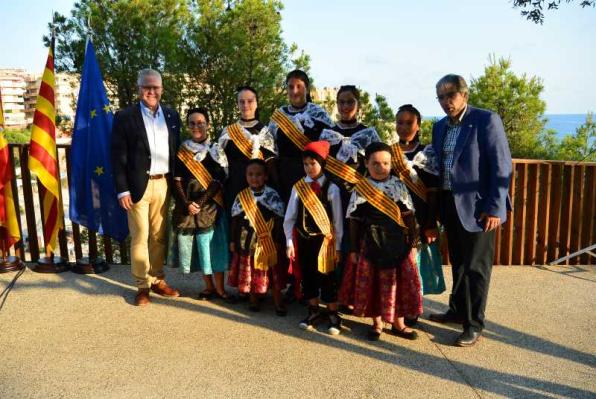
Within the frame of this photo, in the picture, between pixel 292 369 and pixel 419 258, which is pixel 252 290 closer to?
pixel 292 369

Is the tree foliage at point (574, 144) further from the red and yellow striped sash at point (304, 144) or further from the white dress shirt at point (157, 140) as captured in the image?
the white dress shirt at point (157, 140)

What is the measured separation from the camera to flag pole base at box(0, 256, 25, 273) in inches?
190

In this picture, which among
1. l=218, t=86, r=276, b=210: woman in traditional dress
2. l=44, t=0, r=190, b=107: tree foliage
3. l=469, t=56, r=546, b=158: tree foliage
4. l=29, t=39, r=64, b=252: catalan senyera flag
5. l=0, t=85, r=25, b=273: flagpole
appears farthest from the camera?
l=469, t=56, r=546, b=158: tree foliage

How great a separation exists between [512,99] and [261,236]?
1580cm

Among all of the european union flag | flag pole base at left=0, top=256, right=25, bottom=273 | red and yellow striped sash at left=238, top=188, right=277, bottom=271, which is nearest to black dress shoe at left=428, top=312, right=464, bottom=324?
red and yellow striped sash at left=238, top=188, right=277, bottom=271

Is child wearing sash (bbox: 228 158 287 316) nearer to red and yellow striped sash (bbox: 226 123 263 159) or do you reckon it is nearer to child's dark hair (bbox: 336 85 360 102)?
red and yellow striped sash (bbox: 226 123 263 159)

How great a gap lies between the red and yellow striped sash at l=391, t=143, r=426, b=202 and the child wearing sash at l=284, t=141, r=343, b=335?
45 cm

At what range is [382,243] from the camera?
10.9ft

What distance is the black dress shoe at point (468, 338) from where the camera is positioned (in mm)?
3363

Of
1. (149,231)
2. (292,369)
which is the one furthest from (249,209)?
(292,369)

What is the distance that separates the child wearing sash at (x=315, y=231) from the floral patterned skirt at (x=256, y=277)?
0.89ft

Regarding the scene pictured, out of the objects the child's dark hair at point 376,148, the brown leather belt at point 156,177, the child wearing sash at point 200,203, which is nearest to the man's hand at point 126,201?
the brown leather belt at point 156,177

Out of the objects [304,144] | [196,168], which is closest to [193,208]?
[196,168]

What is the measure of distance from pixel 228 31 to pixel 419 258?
6.87 metres
